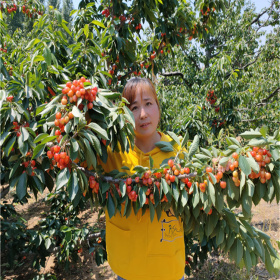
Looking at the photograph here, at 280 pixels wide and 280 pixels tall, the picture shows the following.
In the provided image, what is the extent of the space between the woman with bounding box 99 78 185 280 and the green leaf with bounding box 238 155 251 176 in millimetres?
493

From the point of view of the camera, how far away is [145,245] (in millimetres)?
1210

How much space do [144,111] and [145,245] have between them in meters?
0.72

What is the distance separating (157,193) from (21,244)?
2.28 m

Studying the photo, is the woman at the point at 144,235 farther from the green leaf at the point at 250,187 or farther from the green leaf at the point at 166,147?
the green leaf at the point at 250,187

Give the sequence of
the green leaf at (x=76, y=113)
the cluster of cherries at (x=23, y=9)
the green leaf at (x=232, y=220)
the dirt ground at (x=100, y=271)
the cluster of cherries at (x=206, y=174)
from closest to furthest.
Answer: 1. the green leaf at (x=76, y=113)
2. the cluster of cherries at (x=206, y=174)
3. the green leaf at (x=232, y=220)
4. the cluster of cherries at (x=23, y=9)
5. the dirt ground at (x=100, y=271)

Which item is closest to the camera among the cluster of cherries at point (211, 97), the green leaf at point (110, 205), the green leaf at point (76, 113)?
the green leaf at point (76, 113)

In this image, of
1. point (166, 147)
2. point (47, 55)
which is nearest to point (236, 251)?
point (166, 147)

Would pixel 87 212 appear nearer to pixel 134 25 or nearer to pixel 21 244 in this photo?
pixel 21 244

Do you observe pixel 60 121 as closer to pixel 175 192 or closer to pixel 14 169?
pixel 14 169

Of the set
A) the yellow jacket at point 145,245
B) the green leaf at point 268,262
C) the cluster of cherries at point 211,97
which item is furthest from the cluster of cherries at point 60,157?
the cluster of cherries at point 211,97

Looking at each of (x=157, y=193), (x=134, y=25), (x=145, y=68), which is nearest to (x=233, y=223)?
(x=157, y=193)

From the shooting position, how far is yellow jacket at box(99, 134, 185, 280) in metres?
1.21

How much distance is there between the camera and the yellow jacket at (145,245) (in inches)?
47.7

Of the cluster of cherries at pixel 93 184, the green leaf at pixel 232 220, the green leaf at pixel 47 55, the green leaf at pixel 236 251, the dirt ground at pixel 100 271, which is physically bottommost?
the dirt ground at pixel 100 271
